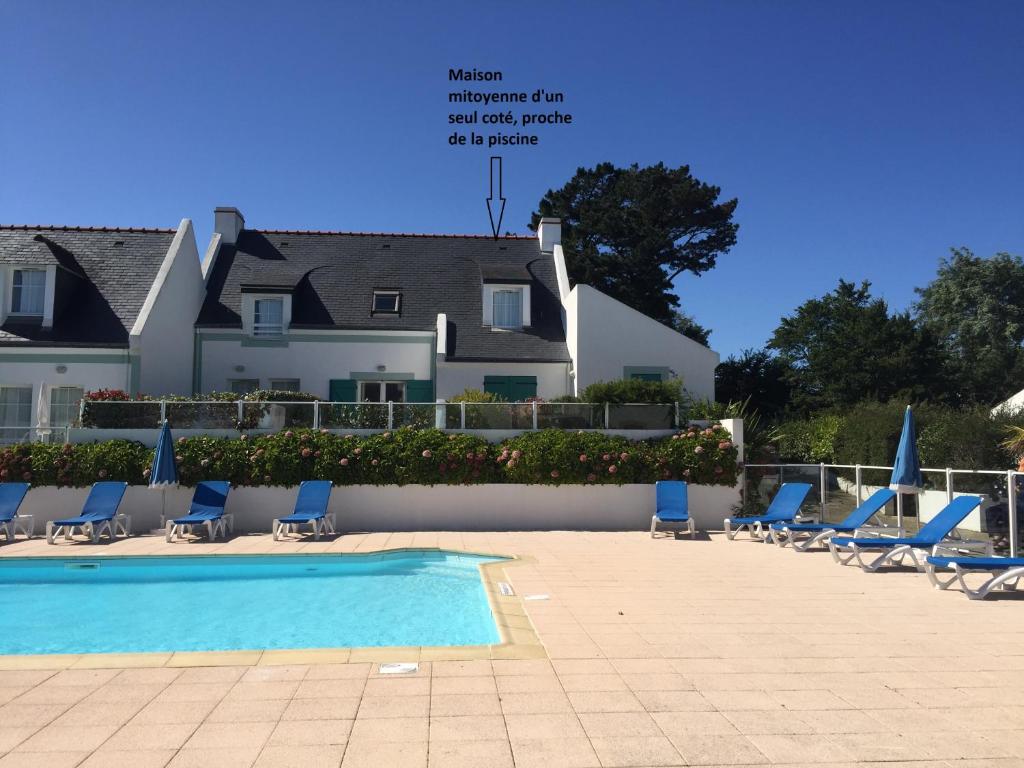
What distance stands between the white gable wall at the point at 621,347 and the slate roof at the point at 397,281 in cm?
91

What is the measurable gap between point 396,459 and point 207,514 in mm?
3818

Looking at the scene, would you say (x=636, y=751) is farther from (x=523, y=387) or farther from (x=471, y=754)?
(x=523, y=387)

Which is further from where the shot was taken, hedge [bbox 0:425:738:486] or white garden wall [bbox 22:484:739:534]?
white garden wall [bbox 22:484:739:534]

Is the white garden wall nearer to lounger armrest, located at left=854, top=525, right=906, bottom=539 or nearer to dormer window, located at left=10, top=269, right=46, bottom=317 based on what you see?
lounger armrest, located at left=854, top=525, right=906, bottom=539

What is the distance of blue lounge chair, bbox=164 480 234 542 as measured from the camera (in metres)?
14.1

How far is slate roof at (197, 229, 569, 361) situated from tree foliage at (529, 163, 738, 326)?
11702mm

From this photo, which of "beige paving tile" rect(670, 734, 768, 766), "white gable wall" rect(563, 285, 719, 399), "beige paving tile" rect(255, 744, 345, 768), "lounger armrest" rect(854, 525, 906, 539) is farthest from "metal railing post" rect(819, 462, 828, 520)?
Answer: "beige paving tile" rect(255, 744, 345, 768)

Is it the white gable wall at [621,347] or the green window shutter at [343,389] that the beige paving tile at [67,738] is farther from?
the white gable wall at [621,347]

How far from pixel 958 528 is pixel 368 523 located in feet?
35.3

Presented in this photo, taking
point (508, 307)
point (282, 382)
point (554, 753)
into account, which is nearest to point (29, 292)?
point (282, 382)

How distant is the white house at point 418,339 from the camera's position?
2141 cm

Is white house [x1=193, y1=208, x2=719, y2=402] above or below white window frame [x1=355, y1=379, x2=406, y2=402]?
above

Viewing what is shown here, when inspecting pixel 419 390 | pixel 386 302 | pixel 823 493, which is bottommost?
pixel 823 493

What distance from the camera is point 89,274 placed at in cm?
2156
